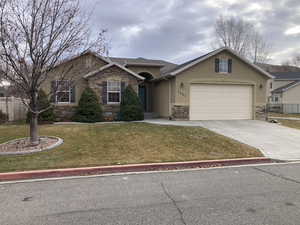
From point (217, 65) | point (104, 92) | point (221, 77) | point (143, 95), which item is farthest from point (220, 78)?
point (104, 92)

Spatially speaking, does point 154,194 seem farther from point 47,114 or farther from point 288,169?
point 47,114

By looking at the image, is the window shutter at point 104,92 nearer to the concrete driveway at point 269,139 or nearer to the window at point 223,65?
the concrete driveway at point 269,139

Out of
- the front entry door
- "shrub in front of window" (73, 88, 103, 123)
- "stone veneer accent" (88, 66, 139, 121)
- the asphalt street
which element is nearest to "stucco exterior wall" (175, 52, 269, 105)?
"stone veneer accent" (88, 66, 139, 121)

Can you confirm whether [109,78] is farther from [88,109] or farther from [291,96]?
[291,96]

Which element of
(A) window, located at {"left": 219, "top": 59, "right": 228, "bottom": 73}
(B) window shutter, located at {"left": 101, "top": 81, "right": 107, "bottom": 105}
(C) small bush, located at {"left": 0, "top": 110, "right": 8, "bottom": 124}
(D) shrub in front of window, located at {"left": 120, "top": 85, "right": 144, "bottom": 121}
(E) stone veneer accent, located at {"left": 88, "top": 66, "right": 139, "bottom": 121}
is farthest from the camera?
(A) window, located at {"left": 219, "top": 59, "right": 228, "bottom": 73}

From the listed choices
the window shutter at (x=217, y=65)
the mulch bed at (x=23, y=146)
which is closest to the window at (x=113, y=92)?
the window shutter at (x=217, y=65)

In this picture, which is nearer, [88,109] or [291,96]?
[88,109]

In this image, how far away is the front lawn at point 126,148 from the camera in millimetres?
6266

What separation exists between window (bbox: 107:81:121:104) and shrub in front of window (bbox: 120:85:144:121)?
1.86ft

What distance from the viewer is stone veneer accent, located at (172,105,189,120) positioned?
47.4 feet

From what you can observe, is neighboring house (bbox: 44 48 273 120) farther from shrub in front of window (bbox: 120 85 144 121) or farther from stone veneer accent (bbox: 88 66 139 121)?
shrub in front of window (bbox: 120 85 144 121)

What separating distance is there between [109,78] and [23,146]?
8.24 metres

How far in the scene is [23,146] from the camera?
298 inches

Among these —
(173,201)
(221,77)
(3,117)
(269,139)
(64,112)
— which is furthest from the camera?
(221,77)
